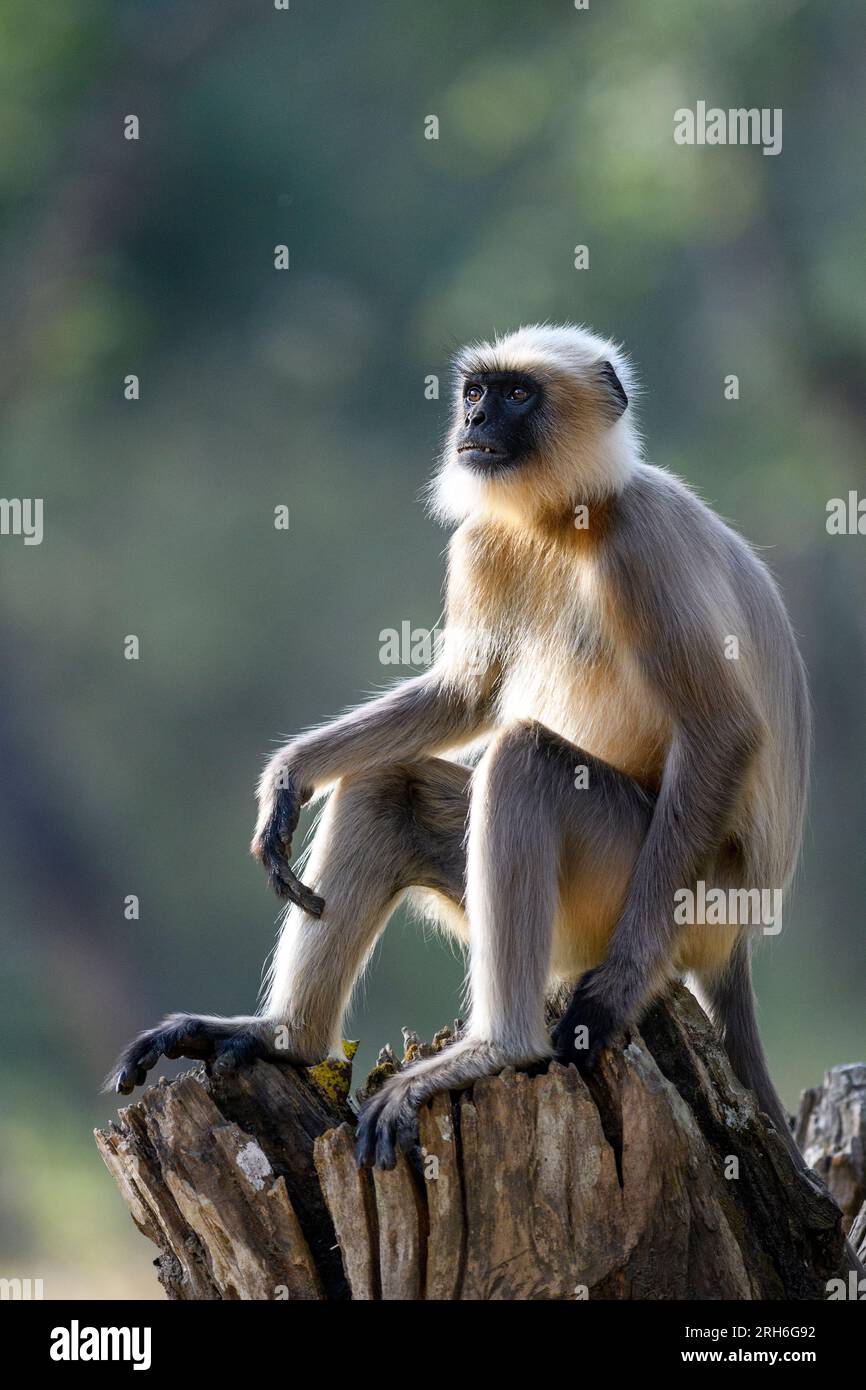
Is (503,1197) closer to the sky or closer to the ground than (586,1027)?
closer to the ground

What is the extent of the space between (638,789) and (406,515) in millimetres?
9014

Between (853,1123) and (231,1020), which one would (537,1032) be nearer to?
(231,1020)

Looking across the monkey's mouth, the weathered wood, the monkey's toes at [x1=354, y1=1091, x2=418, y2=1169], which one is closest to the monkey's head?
the monkey's mouth

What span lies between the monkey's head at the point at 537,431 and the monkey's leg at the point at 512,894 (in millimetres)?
764

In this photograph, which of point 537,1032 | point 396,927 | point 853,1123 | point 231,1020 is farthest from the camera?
point 396,927

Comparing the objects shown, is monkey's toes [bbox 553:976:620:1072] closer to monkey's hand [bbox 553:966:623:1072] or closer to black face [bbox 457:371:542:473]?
monkey's hand [bbox 553:966:623:1072]

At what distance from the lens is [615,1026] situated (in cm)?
349

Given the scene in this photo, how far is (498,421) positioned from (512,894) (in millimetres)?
1415

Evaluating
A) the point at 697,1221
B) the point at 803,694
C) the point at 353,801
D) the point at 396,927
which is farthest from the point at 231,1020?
the point at 396,927

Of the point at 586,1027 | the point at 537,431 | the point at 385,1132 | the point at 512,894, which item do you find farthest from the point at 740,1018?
the point at 537,431

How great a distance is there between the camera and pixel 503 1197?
3.27m

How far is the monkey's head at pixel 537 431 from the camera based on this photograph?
13.6 ft

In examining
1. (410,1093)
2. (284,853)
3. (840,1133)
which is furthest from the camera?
(840,1133)

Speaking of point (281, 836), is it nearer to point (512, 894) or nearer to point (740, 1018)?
point (512, 894)
